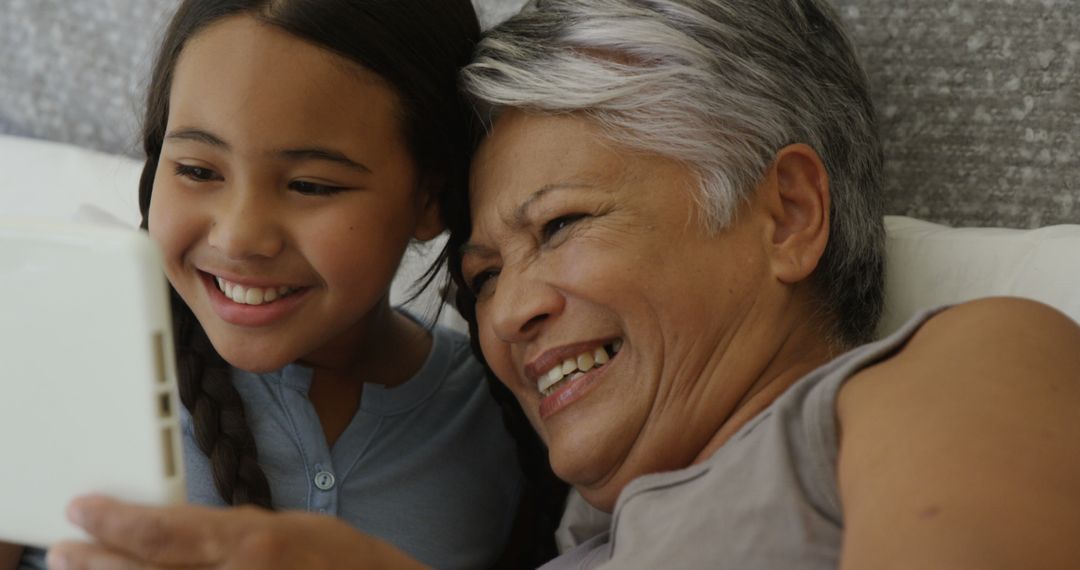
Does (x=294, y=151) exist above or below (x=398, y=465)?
above

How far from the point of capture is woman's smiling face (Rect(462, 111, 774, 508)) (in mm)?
1172

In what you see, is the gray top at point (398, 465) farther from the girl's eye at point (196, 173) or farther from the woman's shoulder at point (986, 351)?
the woman's shoulder at point (986, 351)

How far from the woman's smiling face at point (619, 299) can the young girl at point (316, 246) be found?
6.1 inches

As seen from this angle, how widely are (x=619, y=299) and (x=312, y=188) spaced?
35 centimetres

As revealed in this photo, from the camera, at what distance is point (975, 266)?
138 cm

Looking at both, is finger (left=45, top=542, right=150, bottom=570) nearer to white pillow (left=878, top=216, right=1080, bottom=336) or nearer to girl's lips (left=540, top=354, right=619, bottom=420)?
girl's lips (left=540, top=354, right=619, bottom=420)

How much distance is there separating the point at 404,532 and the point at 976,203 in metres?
0.83

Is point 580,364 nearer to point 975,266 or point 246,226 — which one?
point 246,226

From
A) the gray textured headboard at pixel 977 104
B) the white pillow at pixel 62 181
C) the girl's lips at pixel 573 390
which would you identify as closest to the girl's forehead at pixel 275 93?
the girl's lips at pixel 573 390

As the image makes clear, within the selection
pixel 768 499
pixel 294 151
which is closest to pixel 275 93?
pixel 294 151

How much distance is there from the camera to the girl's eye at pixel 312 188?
1257 mm

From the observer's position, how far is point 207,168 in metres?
1.26

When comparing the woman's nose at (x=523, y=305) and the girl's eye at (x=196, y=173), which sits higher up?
the girl's eye at (x=196, y=173)

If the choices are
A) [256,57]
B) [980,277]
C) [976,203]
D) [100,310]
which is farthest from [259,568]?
[976,203]
